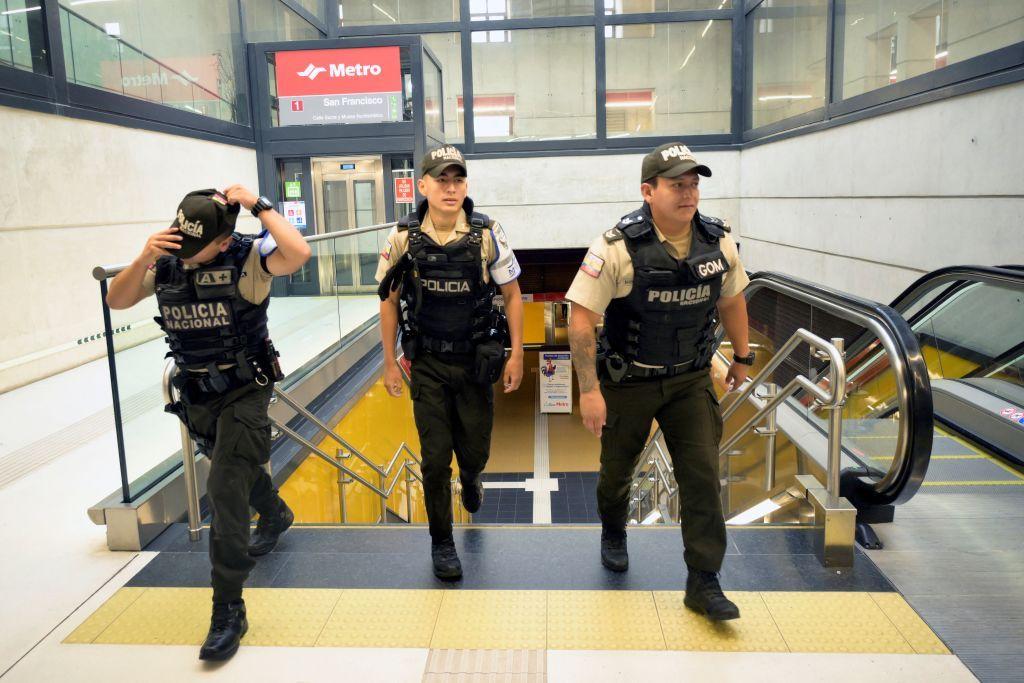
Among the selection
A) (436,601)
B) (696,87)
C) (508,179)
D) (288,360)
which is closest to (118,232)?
(288,360)

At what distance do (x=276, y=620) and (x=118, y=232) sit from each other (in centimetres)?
613

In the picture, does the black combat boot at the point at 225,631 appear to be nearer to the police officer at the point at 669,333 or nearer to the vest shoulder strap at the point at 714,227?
the police officer at the point at 669,333

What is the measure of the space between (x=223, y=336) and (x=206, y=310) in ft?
0.35

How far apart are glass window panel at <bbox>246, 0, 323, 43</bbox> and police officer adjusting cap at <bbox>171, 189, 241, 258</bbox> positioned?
991cm

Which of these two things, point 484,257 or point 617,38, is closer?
point 484,257

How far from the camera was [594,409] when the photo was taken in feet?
8.89

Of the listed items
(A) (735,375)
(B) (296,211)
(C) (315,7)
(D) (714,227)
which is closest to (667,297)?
(D) (714,227)

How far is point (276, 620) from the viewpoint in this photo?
8.81 ft

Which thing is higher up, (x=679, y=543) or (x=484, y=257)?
(x=484, y=257)

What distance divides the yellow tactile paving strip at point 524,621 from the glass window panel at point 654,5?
12.4 meters

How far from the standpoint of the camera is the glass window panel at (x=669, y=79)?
43.5 ft

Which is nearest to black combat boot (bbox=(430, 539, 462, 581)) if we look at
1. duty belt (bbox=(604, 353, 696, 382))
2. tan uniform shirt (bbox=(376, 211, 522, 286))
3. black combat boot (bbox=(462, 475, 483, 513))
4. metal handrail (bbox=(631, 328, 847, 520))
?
black combat boot (bbox=(462, 475, 483, 513))

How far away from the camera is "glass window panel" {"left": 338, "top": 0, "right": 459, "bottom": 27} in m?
13.5

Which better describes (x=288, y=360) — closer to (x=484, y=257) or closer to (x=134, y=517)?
(x=134, y=517)
